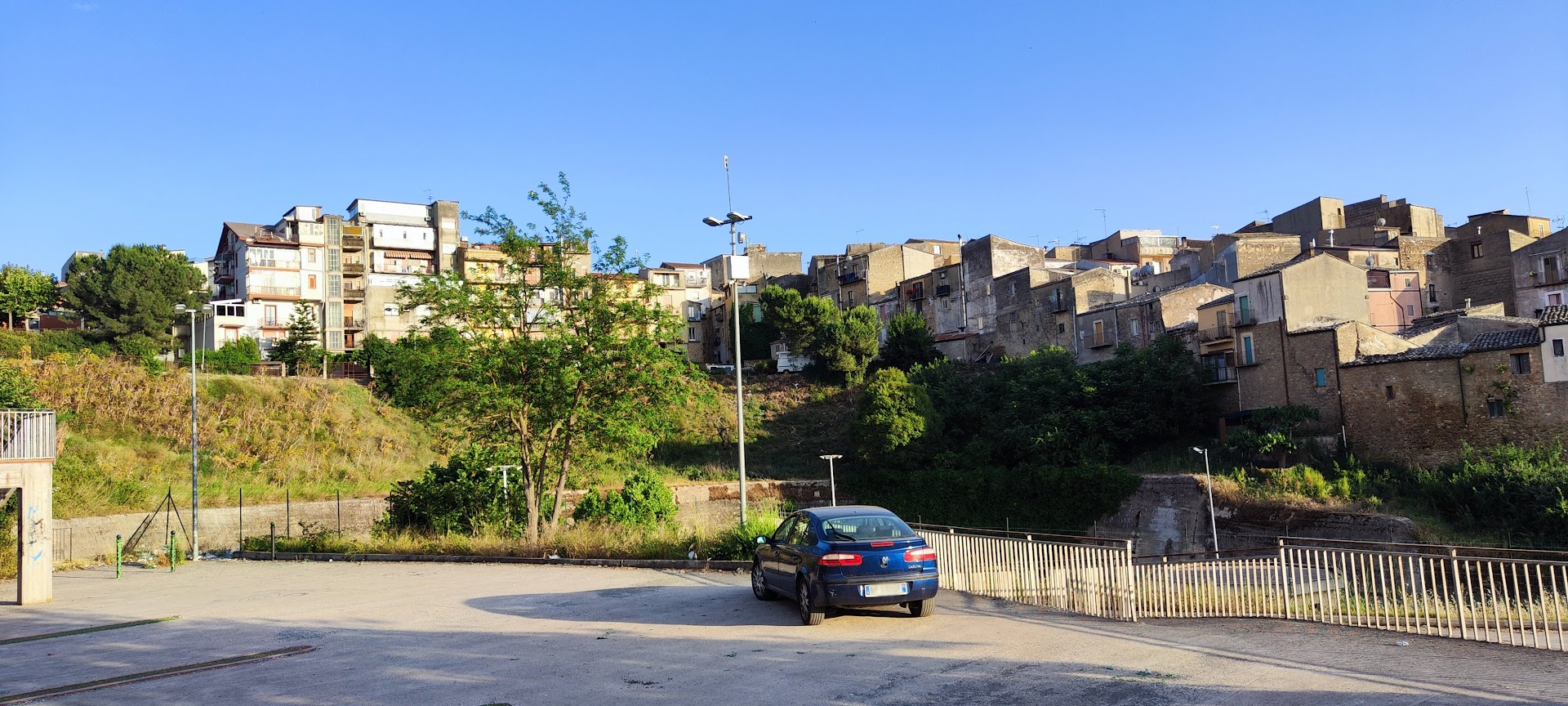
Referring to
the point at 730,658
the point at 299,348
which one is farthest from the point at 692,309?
the point at 730,658

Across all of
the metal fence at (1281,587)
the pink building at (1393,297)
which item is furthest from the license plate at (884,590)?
the pink building at (1393,297)

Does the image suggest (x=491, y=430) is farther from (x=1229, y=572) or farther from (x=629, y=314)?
(x=1229, y=572)

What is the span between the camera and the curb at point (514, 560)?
19.4m

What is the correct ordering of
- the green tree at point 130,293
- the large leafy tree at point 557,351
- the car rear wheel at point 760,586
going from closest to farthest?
1. the car rear wheel at point 760,586
2. the large leafy tree at point 557,351
3. the green tree at point 130,293

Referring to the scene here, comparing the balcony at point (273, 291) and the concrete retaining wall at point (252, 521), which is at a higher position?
the balcony at point (273, 291)

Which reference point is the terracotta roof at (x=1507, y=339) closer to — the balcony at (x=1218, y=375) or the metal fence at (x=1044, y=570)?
the balcony at (x=1218, y=375)

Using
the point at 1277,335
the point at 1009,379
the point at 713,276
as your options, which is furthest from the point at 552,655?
the point at 713,276

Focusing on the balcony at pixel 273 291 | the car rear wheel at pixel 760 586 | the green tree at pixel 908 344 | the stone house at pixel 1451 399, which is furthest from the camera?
the balcony at pixel 273 291

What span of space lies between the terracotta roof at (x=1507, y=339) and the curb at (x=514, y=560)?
35.3 m

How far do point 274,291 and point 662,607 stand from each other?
69355 millimetres

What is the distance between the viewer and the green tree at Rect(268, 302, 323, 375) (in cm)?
6050

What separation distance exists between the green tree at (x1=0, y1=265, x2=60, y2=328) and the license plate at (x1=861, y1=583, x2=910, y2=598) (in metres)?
74.4

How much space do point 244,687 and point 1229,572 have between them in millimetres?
11463

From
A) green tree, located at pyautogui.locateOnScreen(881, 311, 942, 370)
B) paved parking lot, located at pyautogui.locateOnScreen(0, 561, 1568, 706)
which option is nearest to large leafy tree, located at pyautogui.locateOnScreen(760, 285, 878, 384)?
green tree, located at pyautogui.locateOnScreen(881, 311, 942, 370)
